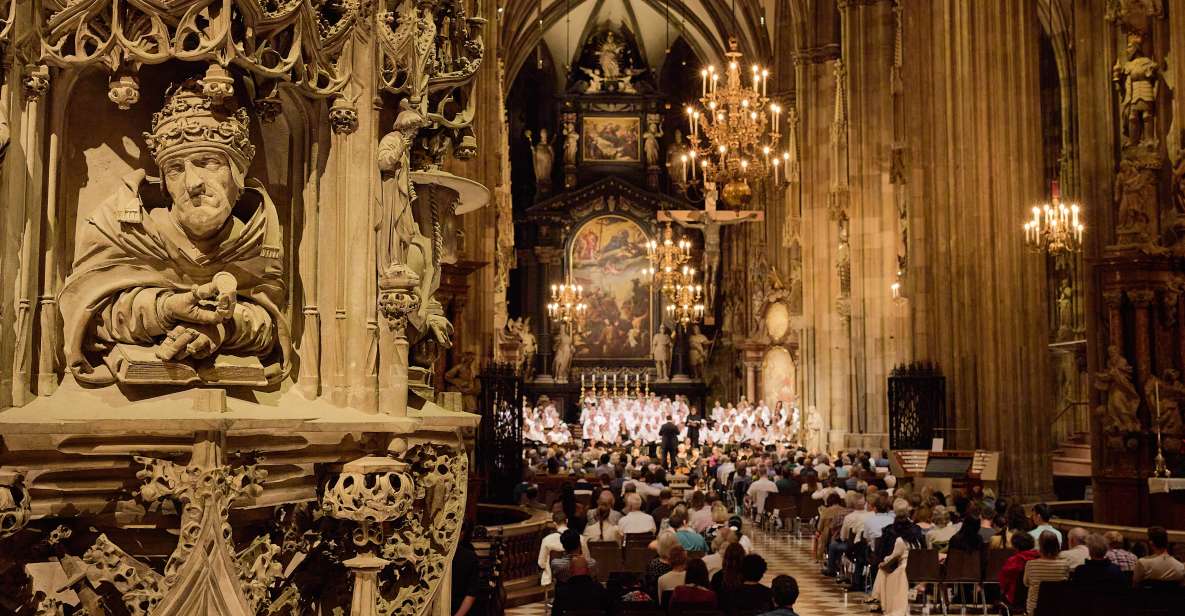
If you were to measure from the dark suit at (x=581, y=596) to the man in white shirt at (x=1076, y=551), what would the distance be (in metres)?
3.42

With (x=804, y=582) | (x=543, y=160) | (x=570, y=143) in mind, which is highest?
A: (x=570, y=143)

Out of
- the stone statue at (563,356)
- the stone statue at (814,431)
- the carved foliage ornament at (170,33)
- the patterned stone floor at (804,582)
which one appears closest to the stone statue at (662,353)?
the stone statue at (563,356)

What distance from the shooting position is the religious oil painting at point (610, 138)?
48.6m

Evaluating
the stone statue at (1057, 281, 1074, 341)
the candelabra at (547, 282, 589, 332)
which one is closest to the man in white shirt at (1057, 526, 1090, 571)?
the stone statue at (1057, 281, 1074, 341)

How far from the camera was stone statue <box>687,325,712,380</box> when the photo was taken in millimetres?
46812

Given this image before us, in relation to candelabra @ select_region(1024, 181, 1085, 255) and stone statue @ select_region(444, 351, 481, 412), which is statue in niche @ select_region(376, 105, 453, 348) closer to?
stone statue @ select_region(444, 351, 481, 412)

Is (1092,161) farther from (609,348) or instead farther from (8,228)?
(609,348)

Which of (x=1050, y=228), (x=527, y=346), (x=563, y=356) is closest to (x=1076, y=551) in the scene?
(x=1050, y=228)

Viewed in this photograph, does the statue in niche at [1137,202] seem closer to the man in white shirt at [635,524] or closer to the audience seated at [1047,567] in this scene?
the audience seated at [1047,567]

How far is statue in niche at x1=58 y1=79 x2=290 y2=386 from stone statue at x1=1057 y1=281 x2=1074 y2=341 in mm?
28287

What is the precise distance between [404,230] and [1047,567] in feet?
22.9

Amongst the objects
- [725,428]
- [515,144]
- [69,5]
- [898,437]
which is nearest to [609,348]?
[515,144]

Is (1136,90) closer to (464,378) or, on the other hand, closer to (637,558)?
(637,558)

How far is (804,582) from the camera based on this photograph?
563 inches
